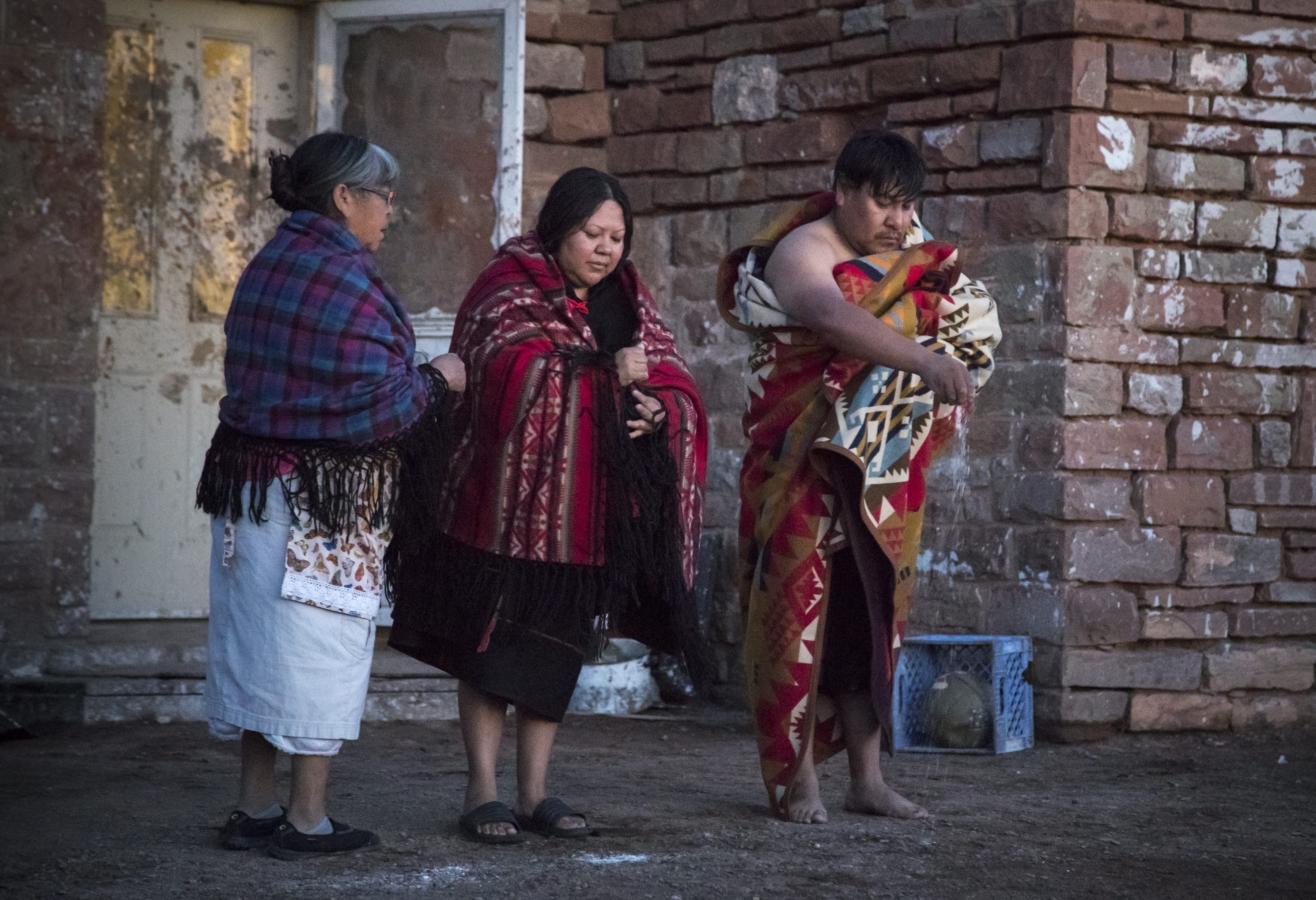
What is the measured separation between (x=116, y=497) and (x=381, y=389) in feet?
11.1

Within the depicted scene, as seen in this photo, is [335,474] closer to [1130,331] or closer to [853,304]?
[853,304]

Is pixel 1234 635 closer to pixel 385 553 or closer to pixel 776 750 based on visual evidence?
pixel 776 750

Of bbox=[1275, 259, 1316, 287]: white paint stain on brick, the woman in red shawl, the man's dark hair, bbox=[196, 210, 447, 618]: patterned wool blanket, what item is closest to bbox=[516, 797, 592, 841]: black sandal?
the woman in red shawl

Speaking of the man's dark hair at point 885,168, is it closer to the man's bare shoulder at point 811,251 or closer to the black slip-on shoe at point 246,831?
the man's bare shoulder at point 811,251

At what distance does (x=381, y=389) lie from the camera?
3.34 m

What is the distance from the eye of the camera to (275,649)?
333 centimetres

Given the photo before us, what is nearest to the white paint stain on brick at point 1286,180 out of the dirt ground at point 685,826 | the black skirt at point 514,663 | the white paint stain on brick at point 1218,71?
the white paint stain on brick at point 1218,71

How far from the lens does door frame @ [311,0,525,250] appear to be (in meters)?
6.25

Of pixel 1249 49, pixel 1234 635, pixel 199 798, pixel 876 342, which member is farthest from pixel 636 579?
pixel 1249 49

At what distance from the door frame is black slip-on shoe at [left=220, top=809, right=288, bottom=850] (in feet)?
10.7

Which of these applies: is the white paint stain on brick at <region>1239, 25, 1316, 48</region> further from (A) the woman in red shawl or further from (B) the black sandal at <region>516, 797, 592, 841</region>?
(B) the black sandal at <region>516, 797, 592, 841</region>

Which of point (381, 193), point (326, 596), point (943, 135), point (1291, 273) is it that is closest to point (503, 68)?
point (943, 135)

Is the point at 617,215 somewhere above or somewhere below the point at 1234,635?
above

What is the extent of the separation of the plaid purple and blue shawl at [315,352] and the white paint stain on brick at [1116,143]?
3.07 m
